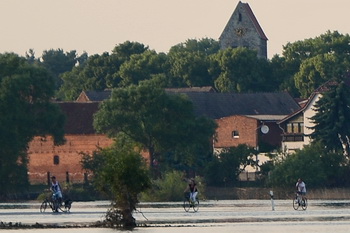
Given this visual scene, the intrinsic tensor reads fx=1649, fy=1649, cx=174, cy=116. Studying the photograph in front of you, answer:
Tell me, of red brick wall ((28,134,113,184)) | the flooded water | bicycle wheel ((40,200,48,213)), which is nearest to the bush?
the flooded water

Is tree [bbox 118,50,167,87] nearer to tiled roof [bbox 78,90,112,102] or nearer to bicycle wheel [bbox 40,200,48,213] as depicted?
tiled roof [bbox 78,90,112,102]

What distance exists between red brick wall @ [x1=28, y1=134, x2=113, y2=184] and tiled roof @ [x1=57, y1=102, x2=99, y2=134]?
54cm

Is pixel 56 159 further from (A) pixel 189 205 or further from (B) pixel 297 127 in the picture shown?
(A) pixel 189 205

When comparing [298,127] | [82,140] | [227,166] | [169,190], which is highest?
[298,127]

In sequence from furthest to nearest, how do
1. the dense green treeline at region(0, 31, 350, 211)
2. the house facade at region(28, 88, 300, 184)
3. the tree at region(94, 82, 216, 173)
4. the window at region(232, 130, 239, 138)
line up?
the window at region(232, 130, 239, 138) < the house facade at region(28, 88, 300, 184) < the tree at region(94, 82, 216, 173) < the dense green treeline at region(0, 31, 350, 211)

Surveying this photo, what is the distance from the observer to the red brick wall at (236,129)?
431 feet

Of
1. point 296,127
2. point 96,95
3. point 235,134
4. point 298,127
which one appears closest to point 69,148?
point 235,134

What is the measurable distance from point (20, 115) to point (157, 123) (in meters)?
9.93

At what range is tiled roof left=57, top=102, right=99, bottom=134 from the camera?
129750 mm

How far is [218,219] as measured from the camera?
188 feet

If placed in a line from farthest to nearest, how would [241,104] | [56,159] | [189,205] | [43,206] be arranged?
[241,104] → [56,159] → [43,206] → [189,205]

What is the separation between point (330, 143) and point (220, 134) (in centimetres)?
2788

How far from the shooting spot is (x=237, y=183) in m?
104

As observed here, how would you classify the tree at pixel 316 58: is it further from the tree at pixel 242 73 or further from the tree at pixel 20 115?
the tree at pixel 20 115
